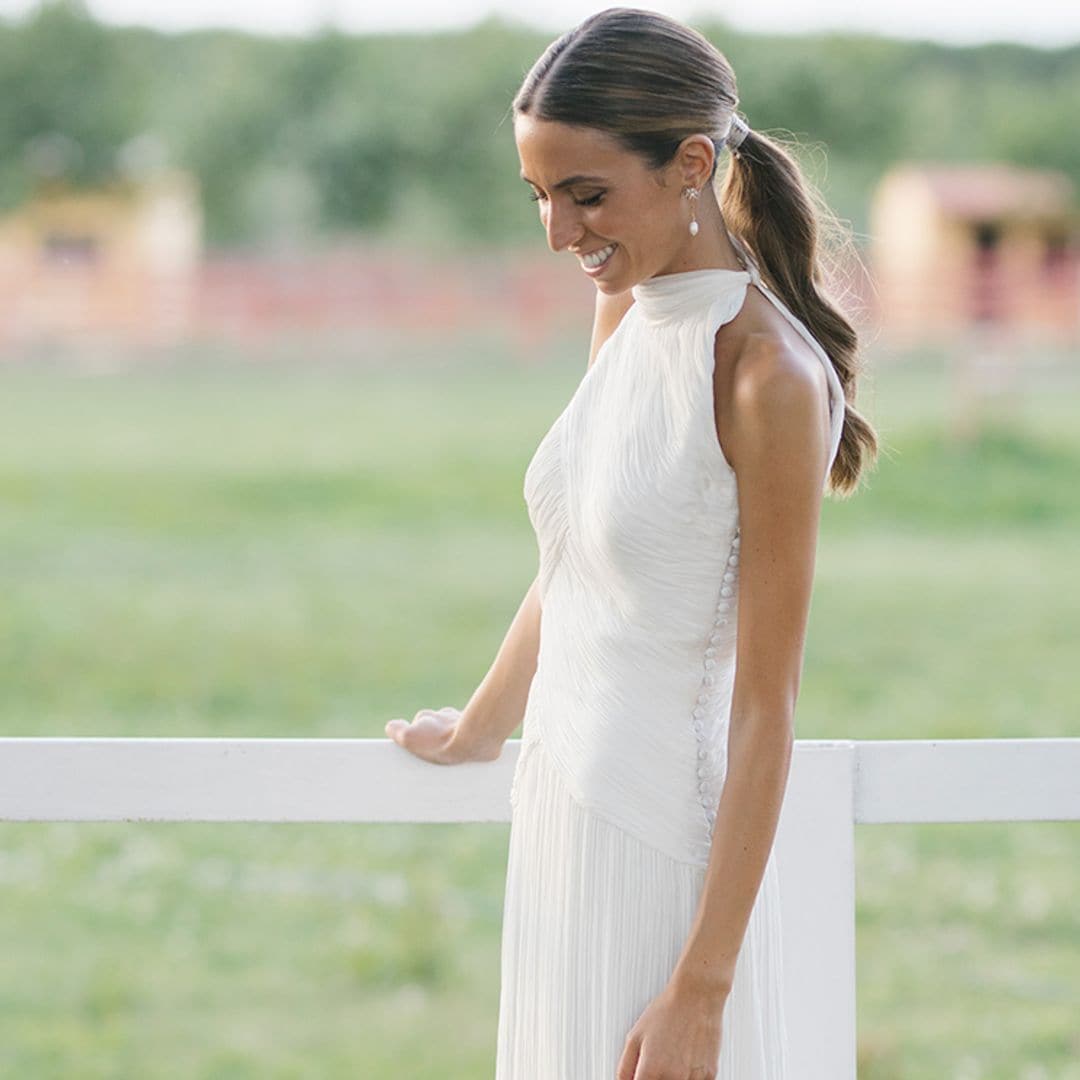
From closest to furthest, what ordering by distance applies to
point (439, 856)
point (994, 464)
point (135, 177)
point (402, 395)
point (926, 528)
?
point (439, 856) → point (926, 528) → point (994, 464) → point (402, 395) → point (135, 177)

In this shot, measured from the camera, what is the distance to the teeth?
1263 millimetres

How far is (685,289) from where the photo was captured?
4.21 feet

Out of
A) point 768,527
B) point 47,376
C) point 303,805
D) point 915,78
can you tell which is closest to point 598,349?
point 768,527

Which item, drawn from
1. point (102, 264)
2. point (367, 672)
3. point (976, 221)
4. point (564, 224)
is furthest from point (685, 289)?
point (976, 221)

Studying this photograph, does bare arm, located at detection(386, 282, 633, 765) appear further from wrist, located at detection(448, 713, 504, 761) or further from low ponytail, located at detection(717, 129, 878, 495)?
low ponytail, located at detection(717, 129, 878, 495)

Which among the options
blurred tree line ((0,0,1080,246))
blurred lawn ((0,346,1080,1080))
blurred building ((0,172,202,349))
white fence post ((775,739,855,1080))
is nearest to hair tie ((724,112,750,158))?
blurred lawn ((0,346,1080,1080))

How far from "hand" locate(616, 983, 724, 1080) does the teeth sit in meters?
0.53

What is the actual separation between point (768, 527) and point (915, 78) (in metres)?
31.0

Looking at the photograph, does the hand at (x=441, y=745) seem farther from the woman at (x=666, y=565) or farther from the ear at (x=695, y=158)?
the ear at (x=695, y=158)

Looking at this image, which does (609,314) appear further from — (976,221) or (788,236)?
(976,221)

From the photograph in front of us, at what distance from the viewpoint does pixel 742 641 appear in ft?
3.93

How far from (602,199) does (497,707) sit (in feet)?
1.57

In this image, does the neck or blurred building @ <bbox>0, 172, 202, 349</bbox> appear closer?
the neck

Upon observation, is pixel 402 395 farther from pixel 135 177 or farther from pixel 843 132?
pixel 843 132
